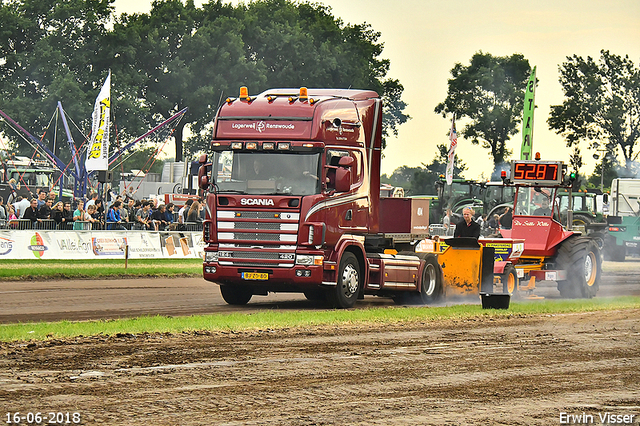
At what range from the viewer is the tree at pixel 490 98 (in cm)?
8512

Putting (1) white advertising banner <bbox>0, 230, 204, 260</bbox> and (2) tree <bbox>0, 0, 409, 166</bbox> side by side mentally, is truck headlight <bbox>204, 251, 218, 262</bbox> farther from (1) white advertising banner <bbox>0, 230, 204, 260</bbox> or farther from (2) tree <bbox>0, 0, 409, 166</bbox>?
(2) tree <bbox>0, 0, 409, 166</bbox>

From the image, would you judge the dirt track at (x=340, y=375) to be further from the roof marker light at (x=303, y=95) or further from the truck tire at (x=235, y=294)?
the roof marker light at (x=303, y=95)

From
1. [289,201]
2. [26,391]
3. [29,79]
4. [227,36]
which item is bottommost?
[26,391]

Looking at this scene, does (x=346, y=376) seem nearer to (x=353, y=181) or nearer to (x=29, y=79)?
(x=353, y=181)

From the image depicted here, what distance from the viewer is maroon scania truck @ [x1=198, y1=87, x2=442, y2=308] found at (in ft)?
55.7

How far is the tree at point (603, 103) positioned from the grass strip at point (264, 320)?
218ft

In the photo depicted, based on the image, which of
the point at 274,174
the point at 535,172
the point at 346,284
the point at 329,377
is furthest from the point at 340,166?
the point at 329,377

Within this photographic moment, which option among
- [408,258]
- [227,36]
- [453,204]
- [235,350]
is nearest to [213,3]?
[227,36]

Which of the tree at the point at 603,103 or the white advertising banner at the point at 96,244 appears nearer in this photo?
the white advertising banner at the point at 96,244

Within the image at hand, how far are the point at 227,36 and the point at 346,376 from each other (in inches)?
2338

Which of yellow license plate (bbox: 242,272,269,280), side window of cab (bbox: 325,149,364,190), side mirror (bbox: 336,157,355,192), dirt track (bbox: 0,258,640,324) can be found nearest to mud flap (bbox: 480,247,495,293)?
dirt track (bbox: 0,258,640,324)

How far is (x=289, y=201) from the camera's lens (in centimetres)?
1684

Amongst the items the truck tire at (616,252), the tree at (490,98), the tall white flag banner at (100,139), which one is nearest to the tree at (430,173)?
the tree at (490,98)

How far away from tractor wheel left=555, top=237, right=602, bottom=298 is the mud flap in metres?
2.50
